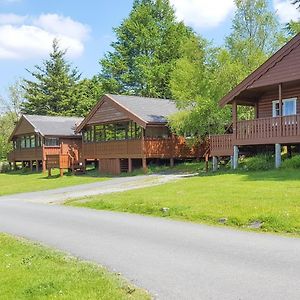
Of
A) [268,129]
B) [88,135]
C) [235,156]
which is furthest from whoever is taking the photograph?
[88,135]

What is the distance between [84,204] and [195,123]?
13818 mm

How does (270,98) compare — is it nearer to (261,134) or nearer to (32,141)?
(261,134)

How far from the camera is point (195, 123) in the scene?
1184 inches

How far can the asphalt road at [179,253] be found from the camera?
6703mm

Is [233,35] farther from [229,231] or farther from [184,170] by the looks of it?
[229,231]

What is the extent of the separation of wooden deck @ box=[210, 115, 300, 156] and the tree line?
132 inches

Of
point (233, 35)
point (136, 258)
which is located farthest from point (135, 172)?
point (136, 258)

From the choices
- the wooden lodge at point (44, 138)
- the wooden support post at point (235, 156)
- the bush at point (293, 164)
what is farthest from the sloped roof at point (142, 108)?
the bush at point (293, 164)

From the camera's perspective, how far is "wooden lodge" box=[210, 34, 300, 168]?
915 inches

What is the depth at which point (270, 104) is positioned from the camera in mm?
27594

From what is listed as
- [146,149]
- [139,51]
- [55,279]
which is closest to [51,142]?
[146,149]

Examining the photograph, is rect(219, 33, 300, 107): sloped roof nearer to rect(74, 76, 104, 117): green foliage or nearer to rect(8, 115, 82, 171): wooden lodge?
rect(8, 115, 82, 171): wooden lodge

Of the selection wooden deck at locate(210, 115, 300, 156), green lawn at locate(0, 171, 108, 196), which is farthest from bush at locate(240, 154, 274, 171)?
green lawn at locate(0, 171, 108, 196)

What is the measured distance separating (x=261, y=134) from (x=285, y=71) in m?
3.42
